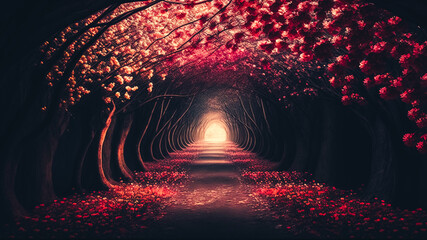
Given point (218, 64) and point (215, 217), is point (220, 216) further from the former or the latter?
point (218, 64)

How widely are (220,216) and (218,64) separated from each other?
1459 cm

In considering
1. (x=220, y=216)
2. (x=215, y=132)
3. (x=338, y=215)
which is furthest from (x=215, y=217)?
(x=215, y=132)

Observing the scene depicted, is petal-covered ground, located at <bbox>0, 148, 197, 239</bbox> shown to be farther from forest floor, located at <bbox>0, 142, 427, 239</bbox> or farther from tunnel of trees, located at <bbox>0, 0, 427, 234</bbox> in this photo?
tunnel of trees, located at <bbox>0, 0, 427, 234</bbox>

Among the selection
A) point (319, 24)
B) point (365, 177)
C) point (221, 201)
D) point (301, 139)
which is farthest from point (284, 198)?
point (301, 139)

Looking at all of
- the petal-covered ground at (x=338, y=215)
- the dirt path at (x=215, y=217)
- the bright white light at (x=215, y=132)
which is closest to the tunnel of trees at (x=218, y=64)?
the petal-covered ground at (x=338, y=215)

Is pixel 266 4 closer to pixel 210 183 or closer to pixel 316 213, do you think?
pixel 316 213

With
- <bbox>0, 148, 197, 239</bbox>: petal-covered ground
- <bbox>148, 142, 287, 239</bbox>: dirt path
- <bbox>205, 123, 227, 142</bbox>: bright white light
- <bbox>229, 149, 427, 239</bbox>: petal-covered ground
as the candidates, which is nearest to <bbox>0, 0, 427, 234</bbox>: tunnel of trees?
<bbox>0, 148, 197, 239</bbox>: petal-covered ground

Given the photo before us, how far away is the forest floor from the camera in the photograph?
26.2 ft

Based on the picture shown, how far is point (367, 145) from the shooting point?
49.6ft

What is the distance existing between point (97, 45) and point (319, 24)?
685 centimetres

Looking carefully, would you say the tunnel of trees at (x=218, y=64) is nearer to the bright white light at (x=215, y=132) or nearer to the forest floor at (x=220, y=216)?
the forest floor at (x=220, y=216)

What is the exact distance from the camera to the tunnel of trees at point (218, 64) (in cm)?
759

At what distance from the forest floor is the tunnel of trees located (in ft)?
3.27

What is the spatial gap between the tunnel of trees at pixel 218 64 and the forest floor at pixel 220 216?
3.27ft
